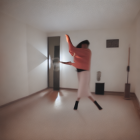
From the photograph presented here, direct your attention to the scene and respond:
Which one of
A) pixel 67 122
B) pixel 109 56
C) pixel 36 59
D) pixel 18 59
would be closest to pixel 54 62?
pixel 36 59

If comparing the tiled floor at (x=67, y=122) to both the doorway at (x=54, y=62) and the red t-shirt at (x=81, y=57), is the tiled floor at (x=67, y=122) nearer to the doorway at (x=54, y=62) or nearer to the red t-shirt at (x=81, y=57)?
the red t-shirt at (x=81, y=57)

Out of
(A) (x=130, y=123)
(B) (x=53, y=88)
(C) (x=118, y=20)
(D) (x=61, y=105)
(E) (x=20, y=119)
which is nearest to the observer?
(A) (x=130, y=123)

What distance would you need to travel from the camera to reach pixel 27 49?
3.32 meters

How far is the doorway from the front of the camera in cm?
411

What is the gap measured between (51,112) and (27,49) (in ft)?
6.53

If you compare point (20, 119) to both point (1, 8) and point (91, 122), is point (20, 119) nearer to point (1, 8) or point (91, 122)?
point (91, 122)

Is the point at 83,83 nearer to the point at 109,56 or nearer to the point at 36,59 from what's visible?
the point at 109,56

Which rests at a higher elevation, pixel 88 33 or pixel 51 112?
pixel 88 33

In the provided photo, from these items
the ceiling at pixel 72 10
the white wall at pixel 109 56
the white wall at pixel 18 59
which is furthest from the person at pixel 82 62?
the white wall at pixel 109 56

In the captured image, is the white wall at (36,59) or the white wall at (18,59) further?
the white wall at (36,59)

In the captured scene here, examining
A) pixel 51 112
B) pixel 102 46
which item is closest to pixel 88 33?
pixel 102 46

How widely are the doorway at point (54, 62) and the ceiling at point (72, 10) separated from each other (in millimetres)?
1185

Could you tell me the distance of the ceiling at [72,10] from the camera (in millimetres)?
2129

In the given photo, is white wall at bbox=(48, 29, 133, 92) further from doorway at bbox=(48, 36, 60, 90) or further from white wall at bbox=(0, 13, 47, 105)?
white wall at bbox=(0, 13, 47, 105)
